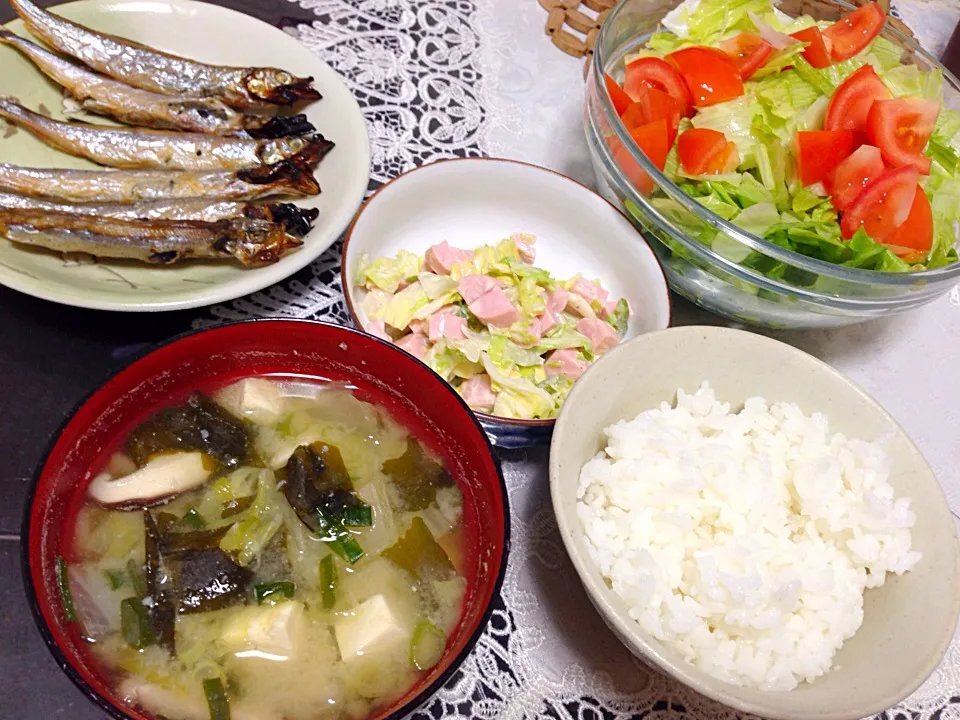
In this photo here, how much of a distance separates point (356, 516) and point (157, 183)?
41.7 inches

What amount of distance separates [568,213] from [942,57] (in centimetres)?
171

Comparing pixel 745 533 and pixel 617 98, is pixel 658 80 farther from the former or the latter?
pixel 745 533

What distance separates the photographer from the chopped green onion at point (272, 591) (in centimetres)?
115

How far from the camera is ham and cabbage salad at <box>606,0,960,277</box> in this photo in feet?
5.54

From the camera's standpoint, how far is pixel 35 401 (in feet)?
4.86

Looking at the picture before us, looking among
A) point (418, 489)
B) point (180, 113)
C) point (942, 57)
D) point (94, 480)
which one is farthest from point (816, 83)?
point (94, 480)

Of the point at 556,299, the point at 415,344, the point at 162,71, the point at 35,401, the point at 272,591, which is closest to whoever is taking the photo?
the point at 272,591

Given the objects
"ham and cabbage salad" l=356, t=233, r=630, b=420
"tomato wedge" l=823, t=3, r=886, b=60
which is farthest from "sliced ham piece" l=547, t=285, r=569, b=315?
"tomato wedge" l=823, t=3, r=886, b=60

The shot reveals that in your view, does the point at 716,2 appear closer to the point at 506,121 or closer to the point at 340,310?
the point at 506,121

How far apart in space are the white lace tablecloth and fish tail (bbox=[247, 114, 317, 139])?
0.23 meters

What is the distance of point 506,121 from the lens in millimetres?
2176

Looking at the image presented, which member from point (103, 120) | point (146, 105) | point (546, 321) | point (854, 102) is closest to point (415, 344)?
point (546, 321)

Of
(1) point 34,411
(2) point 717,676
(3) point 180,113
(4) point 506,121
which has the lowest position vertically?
(2) point 717,676

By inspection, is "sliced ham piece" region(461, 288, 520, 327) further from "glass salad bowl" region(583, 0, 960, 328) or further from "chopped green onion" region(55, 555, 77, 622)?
"chopped green onion" region(55, 555, 77, 622)
